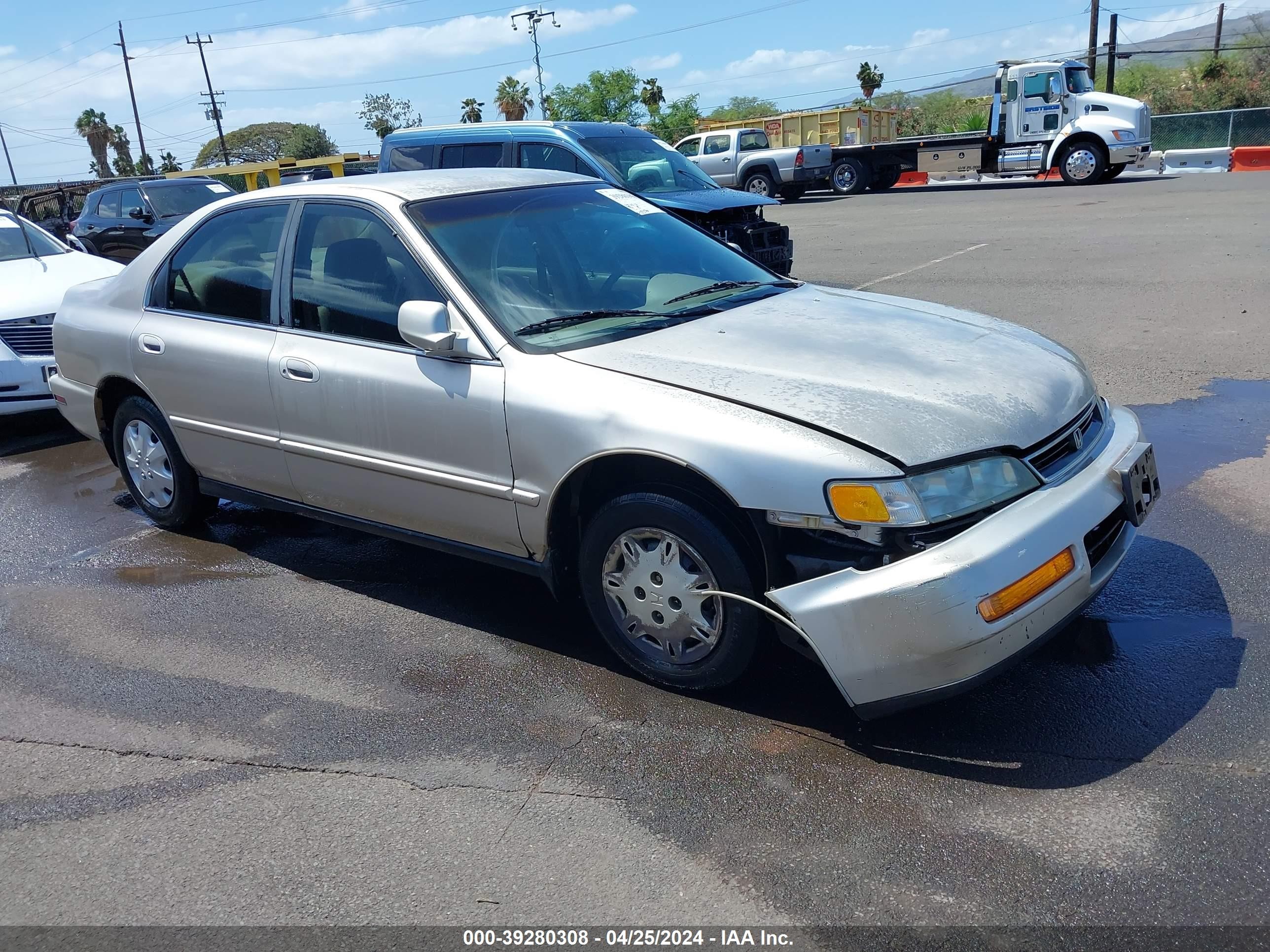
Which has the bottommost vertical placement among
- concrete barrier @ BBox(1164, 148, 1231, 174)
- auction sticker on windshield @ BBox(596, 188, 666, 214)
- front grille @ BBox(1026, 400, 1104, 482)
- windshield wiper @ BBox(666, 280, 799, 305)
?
concrete barrier @ BBox(1164, 148, 1231, 174)

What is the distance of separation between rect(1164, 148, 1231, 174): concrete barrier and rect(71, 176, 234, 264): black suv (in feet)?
80.0

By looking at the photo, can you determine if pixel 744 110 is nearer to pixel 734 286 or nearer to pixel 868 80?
pixel 868 80

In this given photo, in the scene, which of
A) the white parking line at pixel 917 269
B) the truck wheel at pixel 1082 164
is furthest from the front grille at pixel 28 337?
the truck wheel at pixel 1082 164

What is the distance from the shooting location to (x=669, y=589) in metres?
3.45

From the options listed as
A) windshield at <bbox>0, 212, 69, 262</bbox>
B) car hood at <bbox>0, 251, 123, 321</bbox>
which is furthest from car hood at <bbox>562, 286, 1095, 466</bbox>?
windshield at <bbox>0, 212, 69, 262</bbox>

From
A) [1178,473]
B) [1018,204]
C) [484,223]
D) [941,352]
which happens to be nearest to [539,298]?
[484,223]

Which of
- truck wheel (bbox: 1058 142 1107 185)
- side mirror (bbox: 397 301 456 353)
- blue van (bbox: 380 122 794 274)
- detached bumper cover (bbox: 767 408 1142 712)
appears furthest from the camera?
truck wheel (bbox: 1058 142 1107 185)

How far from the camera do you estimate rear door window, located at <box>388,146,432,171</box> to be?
11.7m

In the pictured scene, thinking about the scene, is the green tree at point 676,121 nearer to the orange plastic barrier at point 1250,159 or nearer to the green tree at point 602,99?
the green tree at point 602,99

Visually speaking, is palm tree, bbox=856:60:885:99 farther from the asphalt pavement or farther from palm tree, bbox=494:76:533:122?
the asphalt pavement

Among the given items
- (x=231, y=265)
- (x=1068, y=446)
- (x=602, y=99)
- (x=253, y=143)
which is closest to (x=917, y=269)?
(x=231, y=265)

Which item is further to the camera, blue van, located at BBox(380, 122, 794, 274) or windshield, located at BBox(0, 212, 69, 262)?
blue van, located at BBox(380, 122, 794, 274)

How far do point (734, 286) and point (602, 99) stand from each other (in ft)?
206

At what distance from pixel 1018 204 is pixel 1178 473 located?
17.4m
